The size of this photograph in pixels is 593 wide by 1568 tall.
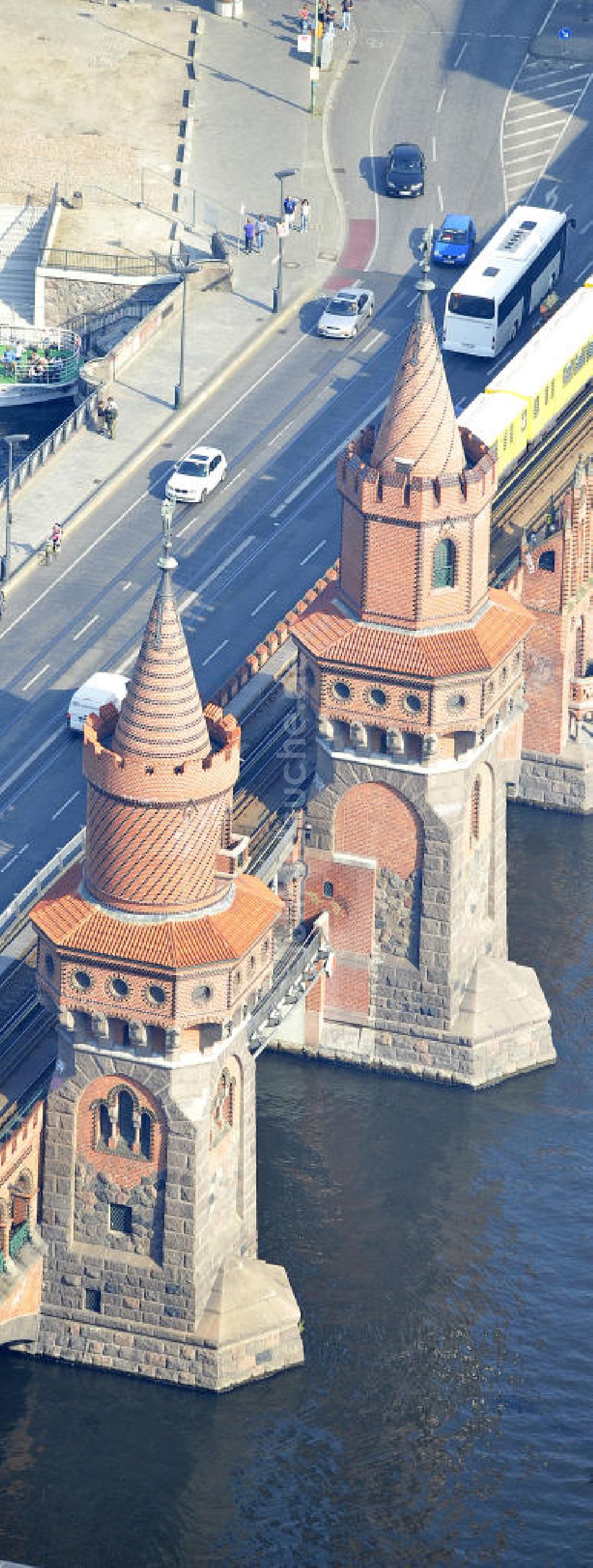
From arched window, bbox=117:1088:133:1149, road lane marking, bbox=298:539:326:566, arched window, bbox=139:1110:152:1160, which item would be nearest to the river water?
arched window, bbox=139:1110:152:1160

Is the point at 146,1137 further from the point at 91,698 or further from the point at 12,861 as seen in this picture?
the point at 91,698

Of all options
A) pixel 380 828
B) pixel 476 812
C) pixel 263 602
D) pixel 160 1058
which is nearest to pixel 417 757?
pixel 380 828

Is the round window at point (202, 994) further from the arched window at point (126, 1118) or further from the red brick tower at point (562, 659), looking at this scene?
the red brick tower at point (562, 659)

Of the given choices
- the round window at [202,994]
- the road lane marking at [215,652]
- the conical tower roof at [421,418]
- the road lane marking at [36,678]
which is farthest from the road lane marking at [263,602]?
the round window at [202,994]

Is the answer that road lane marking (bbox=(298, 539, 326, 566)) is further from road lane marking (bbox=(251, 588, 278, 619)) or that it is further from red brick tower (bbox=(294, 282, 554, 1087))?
red brick tower (bbox=(294, 282, 554, 1087))

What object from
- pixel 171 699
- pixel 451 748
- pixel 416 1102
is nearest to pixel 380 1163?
pixel 416 1102

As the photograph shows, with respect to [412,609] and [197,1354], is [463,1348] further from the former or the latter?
[412,609]

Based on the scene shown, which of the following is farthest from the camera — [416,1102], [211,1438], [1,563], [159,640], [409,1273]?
[1,563]
